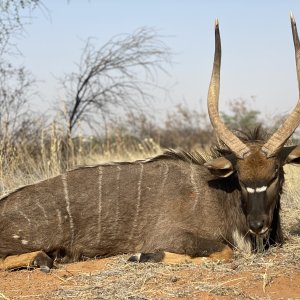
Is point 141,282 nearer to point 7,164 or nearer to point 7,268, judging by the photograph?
point 7,268

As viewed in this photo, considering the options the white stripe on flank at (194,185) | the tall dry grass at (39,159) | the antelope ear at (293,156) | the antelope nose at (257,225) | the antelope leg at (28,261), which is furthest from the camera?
the tall dry grass at (39,159)

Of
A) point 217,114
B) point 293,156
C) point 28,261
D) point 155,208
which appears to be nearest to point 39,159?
point 155,208

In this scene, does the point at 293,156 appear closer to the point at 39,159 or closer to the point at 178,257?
the point at 178,257

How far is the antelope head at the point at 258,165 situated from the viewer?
4.92m

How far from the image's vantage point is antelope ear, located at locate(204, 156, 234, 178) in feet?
17.4

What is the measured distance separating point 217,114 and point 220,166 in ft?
1.48

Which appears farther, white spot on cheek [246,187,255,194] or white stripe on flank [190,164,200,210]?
white stripe on flank [190,164,200,210]

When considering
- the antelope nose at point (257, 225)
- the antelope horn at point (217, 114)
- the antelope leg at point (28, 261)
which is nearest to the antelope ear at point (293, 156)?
the antelope horn at point (217, 114)

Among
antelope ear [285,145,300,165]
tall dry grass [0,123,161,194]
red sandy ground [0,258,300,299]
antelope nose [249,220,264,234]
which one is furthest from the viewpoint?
tall dry grass [0,123,161,194]

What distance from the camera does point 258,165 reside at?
5.00 meters

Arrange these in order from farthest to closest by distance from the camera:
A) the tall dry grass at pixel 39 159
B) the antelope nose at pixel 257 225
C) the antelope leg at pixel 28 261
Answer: the tall dry grass at pixel 39 159 → the antelope leg at pixel 28 261 → the antelope nose at pixel 257 225

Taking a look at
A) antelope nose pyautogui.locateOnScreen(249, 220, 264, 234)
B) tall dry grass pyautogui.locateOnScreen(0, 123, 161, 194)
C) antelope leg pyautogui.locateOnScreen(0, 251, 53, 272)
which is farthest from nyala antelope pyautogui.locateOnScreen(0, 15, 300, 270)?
tall dry grass pyautogui.locateOnScreen(0, 123, 161, 194)

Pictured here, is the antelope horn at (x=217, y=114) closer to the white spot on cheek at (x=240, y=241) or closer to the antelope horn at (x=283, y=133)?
the antelope horn at (x=283, y=133)

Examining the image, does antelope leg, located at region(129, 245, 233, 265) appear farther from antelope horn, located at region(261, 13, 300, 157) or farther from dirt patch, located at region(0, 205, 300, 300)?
antelope horn, located at region(261, 13, 300, 157)
